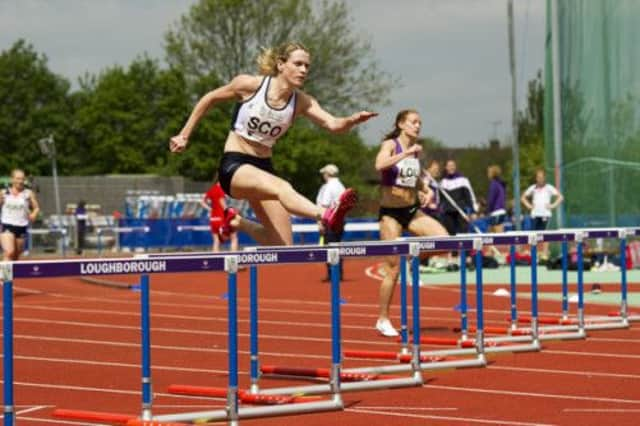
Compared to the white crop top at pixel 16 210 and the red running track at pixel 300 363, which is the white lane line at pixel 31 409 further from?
the white crop top at pixel 16 210

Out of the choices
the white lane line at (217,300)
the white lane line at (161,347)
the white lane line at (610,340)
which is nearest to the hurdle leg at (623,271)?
the white lane line at (610,340)

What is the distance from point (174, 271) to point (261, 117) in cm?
264

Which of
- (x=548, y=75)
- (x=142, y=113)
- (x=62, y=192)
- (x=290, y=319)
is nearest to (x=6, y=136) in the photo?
(x=142, y=113)

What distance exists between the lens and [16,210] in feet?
69.1

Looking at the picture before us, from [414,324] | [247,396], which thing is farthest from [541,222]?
[247,396]

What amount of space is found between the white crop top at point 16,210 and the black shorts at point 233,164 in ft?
38.1

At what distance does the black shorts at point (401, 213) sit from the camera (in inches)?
508

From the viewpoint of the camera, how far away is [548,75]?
27516 millimetres

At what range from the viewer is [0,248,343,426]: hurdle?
6.61m

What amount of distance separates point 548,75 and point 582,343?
51.3 ft

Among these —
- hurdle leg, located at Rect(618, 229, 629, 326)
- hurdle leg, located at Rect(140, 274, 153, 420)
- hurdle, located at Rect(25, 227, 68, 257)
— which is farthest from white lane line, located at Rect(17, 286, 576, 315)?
hurdle, located at Rect(25, 227, 68, 257)

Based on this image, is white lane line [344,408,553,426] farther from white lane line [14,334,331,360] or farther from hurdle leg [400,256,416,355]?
white lane line [14,334,331,360]

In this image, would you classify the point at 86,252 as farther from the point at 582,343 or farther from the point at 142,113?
the point at 142,113

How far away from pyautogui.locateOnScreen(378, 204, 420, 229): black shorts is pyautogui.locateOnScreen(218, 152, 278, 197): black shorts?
120 inches
